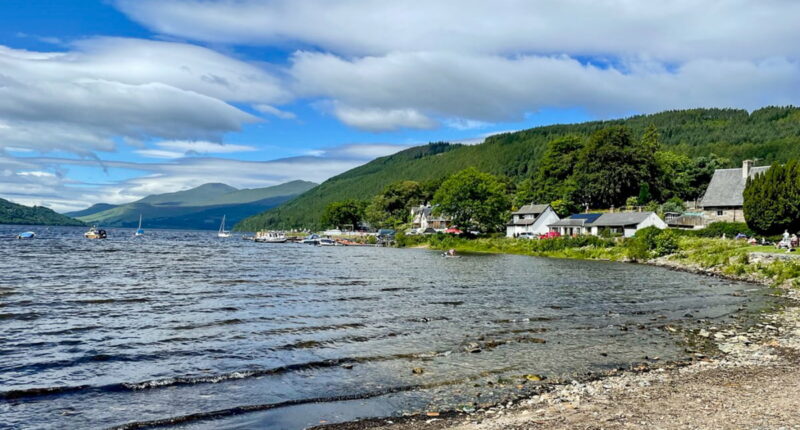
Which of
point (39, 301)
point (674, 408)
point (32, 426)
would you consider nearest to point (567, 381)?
point (674, 408)

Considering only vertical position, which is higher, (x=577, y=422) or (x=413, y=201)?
(x=413, y=201)

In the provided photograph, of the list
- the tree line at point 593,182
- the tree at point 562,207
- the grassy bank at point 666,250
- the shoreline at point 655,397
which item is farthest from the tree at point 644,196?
the shoreline at point 655,397

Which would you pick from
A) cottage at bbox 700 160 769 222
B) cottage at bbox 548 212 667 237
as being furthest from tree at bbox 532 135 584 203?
cottage at bbox 700 160 769 222

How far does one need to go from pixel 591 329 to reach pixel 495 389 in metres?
10.4

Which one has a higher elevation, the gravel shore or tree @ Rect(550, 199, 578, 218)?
tree @ Rect(550, 199, 578, 218)

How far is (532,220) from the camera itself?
112250 mm

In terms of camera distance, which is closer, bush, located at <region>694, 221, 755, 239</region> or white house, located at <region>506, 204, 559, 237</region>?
bush, located at <region>694, 221, 755, 239</region>

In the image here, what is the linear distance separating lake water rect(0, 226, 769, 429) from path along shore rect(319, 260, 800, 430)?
3.73 feet

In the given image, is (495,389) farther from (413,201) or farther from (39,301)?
(413,201)

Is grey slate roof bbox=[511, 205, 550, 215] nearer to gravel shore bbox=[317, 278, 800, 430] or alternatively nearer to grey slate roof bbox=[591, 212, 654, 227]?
grey slate roof bbox=[591, 212, 654, 227]

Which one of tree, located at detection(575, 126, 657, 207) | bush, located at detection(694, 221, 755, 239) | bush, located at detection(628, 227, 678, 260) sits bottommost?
bush, located at detection(628, 227, 678, 260)

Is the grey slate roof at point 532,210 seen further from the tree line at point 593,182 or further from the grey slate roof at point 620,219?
the grey slate roof at point 620,219

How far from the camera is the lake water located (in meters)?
12.6

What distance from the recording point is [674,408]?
11.6m
